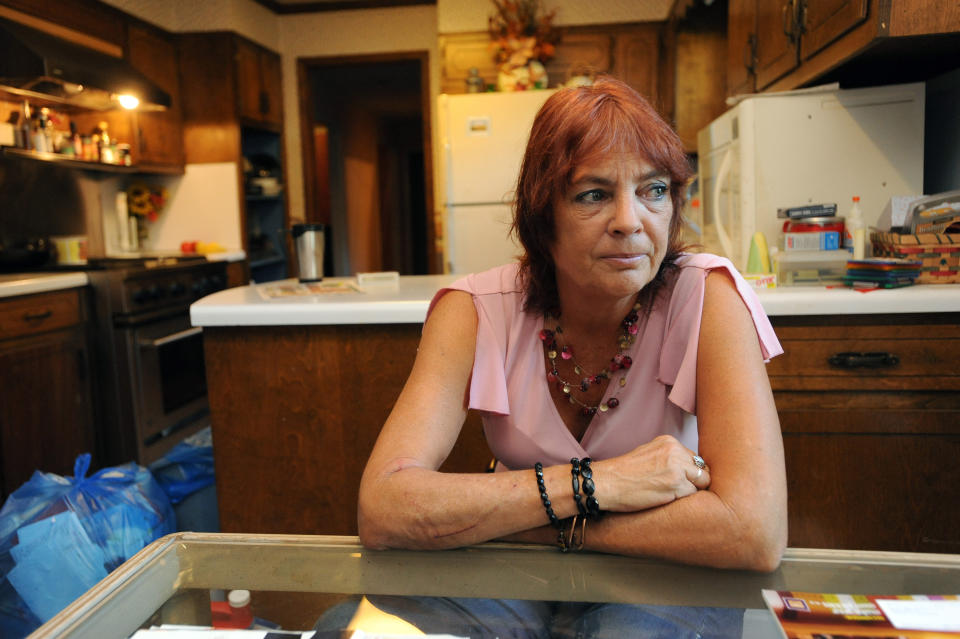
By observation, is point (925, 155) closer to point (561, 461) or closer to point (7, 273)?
point (561, 461)

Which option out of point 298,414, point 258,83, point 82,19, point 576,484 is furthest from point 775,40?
point 258,83

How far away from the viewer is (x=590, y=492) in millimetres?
888

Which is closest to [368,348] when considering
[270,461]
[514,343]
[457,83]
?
[270,461]

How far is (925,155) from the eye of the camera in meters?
2.41

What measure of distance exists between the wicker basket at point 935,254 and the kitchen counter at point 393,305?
0.04 metres

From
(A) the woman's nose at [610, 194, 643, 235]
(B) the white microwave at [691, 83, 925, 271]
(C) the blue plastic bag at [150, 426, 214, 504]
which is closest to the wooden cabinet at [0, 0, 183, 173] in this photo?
(C) the blue plastic bag at [150, 426, 214, 504]

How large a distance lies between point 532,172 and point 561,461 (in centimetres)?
47

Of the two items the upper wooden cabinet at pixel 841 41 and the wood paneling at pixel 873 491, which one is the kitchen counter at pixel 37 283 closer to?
the wood paneling at pixel 873 491

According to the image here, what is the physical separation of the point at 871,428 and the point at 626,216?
0.99 m

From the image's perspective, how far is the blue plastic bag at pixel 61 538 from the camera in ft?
5.07

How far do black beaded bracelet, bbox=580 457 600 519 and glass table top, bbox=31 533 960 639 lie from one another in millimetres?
59

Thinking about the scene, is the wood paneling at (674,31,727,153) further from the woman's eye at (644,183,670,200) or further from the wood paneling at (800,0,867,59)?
the woman's eye at (644,183,670,200)

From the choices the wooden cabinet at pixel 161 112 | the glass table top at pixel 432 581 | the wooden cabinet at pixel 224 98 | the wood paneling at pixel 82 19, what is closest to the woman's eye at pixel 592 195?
the glass table top at pixel 432 581

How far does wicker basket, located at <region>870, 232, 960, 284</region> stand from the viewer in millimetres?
1695
